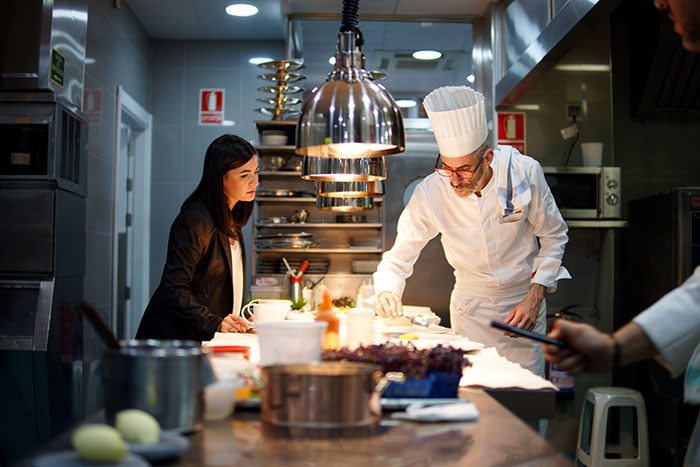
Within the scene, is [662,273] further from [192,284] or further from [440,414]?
[440,414]

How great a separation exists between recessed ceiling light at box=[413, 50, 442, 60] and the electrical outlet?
1829 millimetres

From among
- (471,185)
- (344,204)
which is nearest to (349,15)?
(471,185)

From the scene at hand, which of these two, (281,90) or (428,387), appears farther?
(281,90)

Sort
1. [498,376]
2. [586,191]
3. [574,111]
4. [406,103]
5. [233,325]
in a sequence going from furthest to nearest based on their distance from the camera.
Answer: [406,103] → [574,111] → [586,191] → [233,325] → [498,376]

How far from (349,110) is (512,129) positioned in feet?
12.4

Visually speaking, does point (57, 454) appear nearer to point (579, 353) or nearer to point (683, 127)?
point (579, 353)

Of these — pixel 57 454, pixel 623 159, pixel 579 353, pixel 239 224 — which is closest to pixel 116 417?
pixel 57 454

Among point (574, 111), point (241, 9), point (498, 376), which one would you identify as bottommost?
point (498, 376)

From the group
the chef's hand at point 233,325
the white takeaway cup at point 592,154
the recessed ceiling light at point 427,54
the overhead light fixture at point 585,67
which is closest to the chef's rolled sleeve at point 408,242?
the chef's hand at point 233,325

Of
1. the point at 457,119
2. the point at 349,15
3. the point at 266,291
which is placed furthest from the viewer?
the point at 266,291

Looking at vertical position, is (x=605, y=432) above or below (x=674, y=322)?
below

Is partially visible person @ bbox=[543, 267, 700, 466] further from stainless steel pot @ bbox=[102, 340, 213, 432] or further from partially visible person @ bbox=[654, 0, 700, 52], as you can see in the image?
stainless steel pot @ bbox=[102, 340, 213, 432]

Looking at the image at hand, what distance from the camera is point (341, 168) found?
2.55 meters

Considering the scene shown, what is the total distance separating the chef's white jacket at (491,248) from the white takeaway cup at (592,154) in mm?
1810
